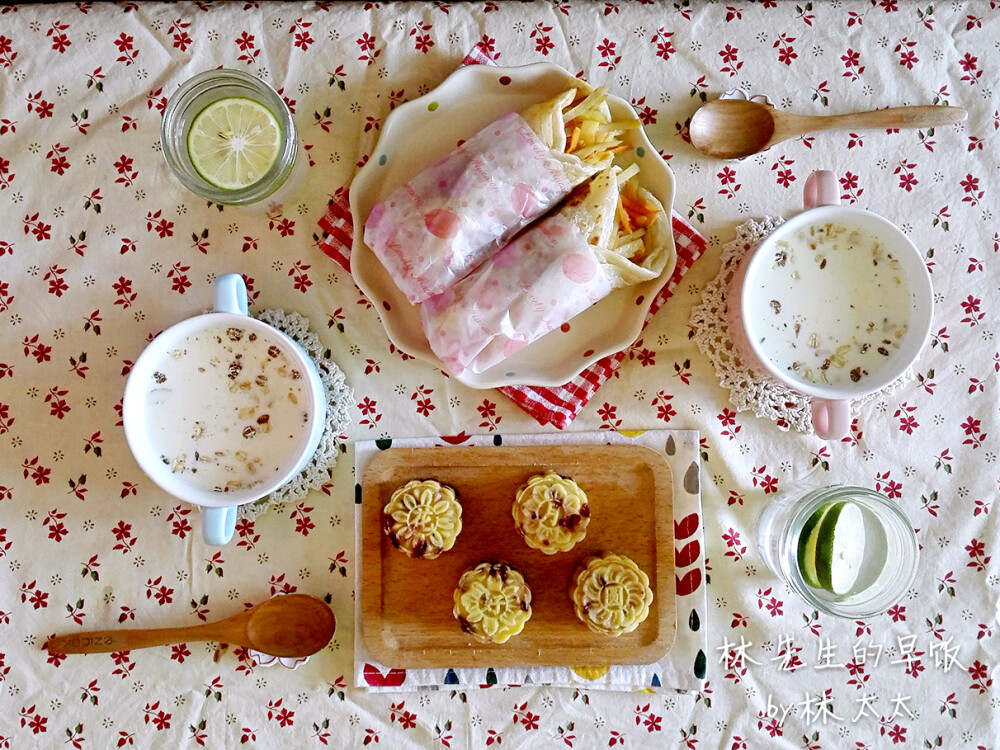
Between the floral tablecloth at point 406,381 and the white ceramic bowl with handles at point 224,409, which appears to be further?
the floral tablecloth at point 406,381

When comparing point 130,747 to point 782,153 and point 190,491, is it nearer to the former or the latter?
point 190,491

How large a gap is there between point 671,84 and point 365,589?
32.9 inches

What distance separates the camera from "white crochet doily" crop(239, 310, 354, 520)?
1.08 m

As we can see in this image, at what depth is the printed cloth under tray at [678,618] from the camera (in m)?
1.09

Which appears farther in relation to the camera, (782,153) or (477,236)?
(782,153)

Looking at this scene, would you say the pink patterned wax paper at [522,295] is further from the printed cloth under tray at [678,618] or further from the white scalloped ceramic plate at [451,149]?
the printed cloth under tray at [678,618]

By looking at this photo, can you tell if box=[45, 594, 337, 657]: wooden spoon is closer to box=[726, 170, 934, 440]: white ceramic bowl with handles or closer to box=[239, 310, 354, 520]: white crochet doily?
box=[239, 310, 354, 520]: white crochet doily

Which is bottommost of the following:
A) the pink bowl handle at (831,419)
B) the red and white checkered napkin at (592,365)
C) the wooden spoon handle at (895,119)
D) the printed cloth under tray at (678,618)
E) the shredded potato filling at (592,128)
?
the printed cloth under tray at (678,618)

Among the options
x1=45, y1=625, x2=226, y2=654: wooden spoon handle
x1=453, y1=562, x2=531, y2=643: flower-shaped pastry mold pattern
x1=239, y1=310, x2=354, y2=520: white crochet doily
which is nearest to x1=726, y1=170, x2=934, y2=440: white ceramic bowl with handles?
x1=453, y1=562, x2=531, y2=643: flower-shaped pastry mold pattern

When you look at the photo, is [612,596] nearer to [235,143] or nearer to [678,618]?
[678,618]

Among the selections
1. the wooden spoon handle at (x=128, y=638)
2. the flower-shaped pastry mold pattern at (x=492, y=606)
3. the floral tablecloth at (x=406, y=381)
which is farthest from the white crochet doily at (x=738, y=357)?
the wooden spoon handle at (x=128, y=638)

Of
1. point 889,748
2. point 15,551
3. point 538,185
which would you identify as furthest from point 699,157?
point 15,551

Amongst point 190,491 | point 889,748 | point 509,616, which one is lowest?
point 889,748

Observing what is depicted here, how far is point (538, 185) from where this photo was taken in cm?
99
